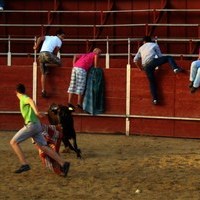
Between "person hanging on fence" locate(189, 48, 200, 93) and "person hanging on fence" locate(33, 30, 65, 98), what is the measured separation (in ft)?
8.80

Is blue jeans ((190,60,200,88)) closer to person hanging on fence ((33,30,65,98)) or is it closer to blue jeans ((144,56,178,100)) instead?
blue jeans ((144,56,178,100))

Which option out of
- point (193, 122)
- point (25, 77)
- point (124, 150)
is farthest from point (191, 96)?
point (25, 77)

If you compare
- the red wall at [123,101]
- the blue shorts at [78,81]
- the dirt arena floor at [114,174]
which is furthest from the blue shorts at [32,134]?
the red wall at [123,101]

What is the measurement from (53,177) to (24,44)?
978 cm

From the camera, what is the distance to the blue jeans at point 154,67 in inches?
476

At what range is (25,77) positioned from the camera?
13531mm

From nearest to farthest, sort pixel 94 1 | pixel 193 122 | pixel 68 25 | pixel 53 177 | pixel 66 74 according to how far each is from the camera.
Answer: pixel 53 177
pixel 193 122
pixel 66 74
pixel 68 25
pixel 94 1

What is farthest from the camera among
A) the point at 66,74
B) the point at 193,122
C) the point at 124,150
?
the point at 66,74

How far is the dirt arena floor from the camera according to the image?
742cm

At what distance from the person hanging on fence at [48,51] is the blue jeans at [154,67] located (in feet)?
6.08

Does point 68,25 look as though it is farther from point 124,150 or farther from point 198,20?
point 124,150

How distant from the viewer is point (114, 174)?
28.4 ft

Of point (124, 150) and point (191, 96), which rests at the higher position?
point (191, 96)

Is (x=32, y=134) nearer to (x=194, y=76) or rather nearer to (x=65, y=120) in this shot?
(x=65, y=120)
